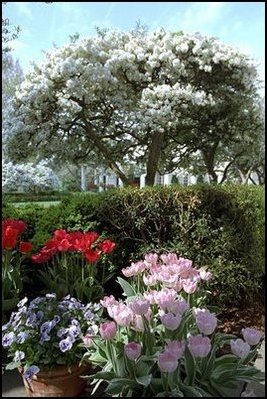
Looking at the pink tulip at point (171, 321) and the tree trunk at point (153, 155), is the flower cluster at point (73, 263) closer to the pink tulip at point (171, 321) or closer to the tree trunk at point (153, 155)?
the pink tulip at point (171, 321)

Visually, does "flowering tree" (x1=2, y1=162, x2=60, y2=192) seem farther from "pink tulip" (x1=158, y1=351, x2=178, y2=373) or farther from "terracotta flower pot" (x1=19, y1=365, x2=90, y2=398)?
"pink tulip" (x1=158, y1=351, x2=178, y2=373)

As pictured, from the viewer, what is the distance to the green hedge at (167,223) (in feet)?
10.9

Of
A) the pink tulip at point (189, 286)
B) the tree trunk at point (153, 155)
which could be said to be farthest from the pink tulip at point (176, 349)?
the tree trunk at point (153, 155)

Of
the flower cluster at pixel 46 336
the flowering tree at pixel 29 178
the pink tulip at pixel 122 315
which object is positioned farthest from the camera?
the flowering tree at pixel 29 178

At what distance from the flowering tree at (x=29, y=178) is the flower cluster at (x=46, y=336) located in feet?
38.9

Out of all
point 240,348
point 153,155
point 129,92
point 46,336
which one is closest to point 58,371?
point 46,336

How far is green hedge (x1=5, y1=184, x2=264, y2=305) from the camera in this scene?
131 inches

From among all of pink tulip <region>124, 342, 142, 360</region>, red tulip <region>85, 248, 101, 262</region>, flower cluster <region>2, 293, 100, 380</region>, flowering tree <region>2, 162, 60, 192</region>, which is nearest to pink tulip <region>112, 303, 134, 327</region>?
pink tulip <region>124, 342, 142, 360</region>

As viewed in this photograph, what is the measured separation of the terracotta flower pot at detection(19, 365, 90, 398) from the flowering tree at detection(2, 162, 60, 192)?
11993mm

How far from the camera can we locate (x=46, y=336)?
6.35ft

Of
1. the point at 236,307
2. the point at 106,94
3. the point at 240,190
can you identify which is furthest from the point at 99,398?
the point at 106,94

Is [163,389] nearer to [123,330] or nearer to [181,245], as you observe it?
[123,330]

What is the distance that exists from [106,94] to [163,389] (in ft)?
32.5

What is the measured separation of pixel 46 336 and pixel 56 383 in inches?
9.4
